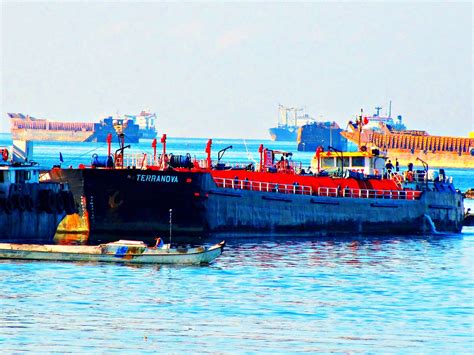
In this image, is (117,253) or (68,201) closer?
(117,253)

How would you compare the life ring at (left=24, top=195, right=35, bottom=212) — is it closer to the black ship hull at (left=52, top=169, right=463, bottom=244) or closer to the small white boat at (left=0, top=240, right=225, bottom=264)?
the black ship hull at (left=52, top=169, right=463, bottom=244)

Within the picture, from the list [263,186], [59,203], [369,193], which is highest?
[263,186]

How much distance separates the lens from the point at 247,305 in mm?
44281

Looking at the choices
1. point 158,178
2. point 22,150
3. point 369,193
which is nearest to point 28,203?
point 22,150

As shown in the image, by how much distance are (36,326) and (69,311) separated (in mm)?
3126

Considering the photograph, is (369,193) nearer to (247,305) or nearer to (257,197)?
(257,197)

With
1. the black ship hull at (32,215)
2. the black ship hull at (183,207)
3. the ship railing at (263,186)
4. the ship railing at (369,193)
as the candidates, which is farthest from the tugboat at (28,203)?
the ship railing at (369,193)

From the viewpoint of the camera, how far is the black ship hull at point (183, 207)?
66.2 m

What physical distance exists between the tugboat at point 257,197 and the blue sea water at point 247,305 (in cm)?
522

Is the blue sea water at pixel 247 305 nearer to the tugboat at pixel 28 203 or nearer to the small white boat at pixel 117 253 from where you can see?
the small white boat at pixel 117 253

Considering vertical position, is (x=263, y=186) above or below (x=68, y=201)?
above

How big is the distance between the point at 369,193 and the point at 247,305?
33903mm

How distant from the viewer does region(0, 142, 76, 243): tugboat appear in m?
59.5

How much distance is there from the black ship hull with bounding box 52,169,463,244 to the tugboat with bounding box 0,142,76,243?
3.35 metres
